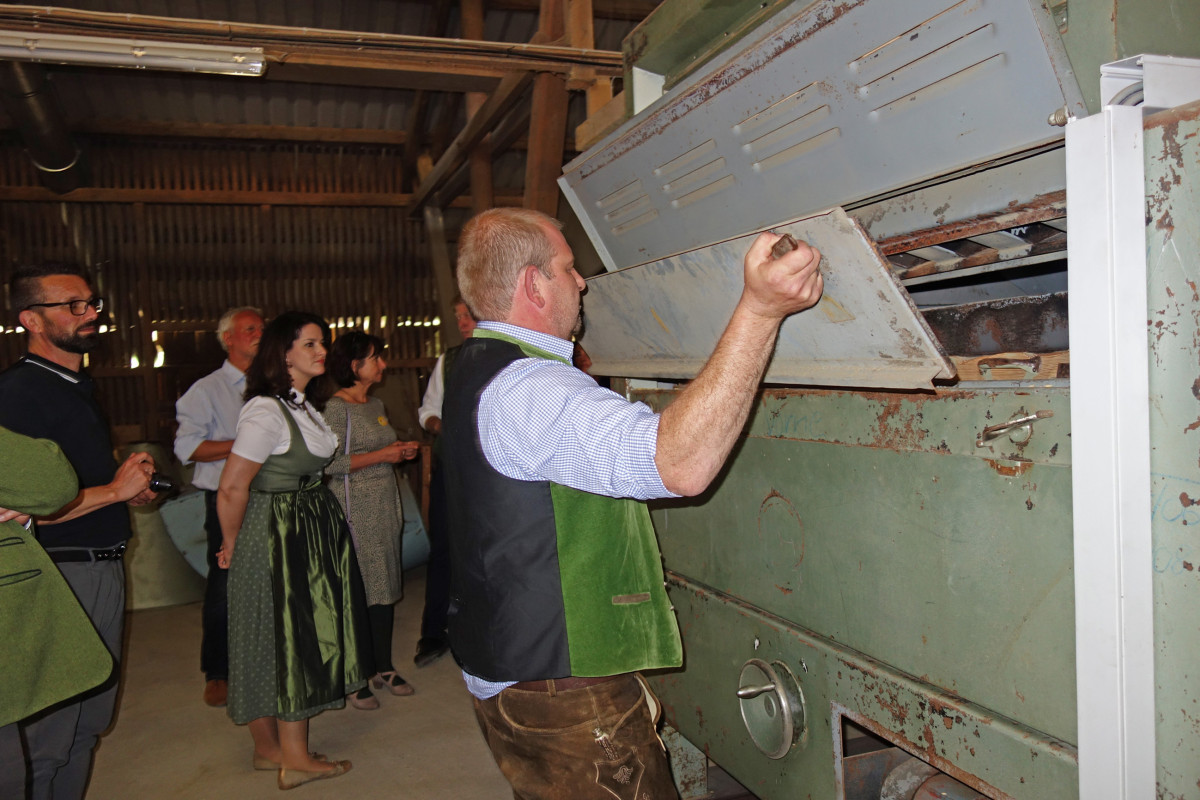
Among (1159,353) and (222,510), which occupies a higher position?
(1159,353)

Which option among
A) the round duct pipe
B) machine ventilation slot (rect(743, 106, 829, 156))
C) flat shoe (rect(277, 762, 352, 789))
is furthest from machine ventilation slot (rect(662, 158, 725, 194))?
the round duct pipe

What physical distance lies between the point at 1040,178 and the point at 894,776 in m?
1.35

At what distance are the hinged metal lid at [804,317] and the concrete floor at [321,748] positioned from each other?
5.47ft

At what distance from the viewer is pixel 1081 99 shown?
3.94ft

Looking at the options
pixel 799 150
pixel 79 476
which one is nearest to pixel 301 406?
pixel 79 476

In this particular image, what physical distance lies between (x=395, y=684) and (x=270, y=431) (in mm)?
1712

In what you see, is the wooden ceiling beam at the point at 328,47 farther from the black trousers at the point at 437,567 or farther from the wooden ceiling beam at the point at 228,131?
the wooden ceiling beam at the point at 228,131

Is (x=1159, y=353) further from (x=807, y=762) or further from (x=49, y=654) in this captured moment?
(x=49, y=654)

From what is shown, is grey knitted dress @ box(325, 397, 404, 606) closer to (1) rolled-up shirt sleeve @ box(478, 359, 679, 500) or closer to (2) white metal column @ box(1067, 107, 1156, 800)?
(1) rolled-up shirt sleeve @ box(478, 359, 679, 500)

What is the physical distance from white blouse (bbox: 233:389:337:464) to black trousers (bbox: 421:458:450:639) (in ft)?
3.21

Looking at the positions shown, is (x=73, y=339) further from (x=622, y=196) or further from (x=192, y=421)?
(x=622, y=196)

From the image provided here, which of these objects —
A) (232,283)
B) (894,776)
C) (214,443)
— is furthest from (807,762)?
(232,283)

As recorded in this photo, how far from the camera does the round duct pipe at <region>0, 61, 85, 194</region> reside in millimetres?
4949

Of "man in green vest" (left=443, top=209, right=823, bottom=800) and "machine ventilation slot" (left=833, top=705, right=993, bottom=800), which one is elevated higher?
"man in green vest" (left=443, top=209, right=823, bottom=800)
